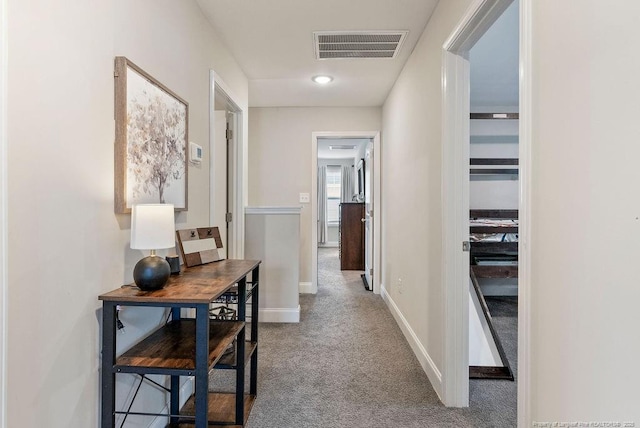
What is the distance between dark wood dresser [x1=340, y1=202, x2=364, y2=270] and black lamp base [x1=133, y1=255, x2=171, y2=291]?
4426 millimetres

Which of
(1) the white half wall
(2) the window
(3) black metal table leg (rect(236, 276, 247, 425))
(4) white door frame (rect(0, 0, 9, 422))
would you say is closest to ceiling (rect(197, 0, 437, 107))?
(1) the white half wall

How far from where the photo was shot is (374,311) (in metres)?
3.47

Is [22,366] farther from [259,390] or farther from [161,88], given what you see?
[259,390]

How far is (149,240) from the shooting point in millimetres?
1200

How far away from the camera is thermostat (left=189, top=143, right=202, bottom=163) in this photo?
6.39ft

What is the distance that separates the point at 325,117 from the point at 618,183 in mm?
3647

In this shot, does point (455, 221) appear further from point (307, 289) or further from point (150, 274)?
point (307, 289)

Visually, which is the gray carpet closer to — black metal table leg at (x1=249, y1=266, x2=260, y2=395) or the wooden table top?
black metal table leg at (x1=249, y1=266, x2=260, y2=395)

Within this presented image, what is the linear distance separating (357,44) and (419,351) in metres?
2.33

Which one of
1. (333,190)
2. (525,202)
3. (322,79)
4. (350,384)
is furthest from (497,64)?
(333,190)

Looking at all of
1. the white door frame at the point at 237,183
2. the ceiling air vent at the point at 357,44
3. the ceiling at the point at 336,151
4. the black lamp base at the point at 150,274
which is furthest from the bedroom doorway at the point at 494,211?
the ceiling at the point at 336,151

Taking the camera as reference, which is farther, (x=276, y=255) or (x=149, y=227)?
(x=276, y=255)

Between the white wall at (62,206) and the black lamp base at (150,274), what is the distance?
133 millimetres

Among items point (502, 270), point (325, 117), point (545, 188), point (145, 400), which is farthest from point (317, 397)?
point (325, 117)
